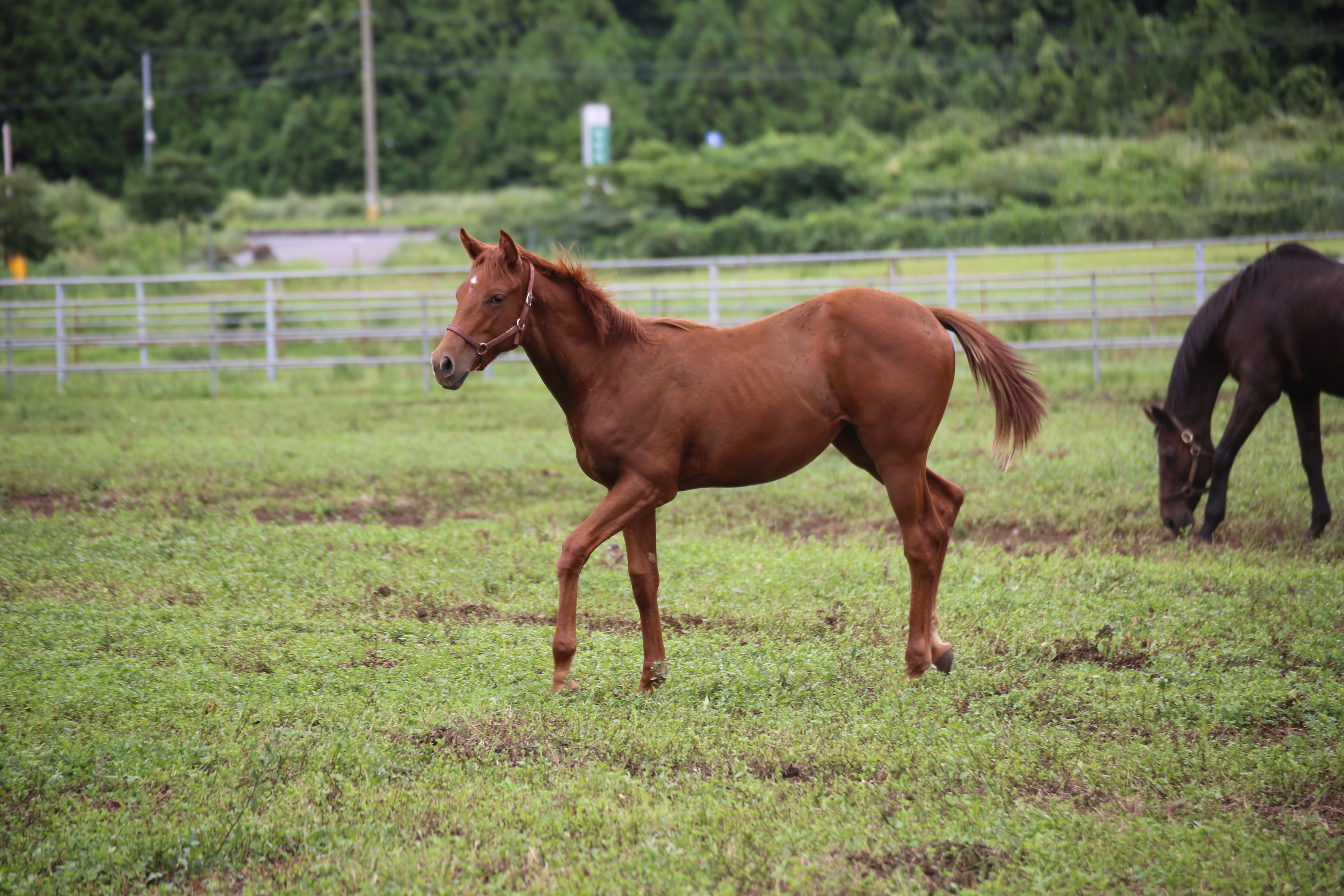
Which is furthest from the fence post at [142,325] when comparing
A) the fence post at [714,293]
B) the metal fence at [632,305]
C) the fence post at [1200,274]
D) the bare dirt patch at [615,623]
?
the fence post at [1200,274]

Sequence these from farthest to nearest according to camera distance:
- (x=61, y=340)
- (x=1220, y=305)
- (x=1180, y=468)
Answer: (x=61, y=340) → (x=1220, y=305) → (x=1180, y=468)

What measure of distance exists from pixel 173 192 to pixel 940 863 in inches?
1170

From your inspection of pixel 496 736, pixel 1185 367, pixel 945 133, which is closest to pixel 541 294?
pixel 496 736

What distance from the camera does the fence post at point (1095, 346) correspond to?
14.4 metres

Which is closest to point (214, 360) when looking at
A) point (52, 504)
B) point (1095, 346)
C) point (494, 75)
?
point (52, 504)

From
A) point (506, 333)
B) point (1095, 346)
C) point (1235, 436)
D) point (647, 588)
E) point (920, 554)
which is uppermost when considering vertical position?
point (506, 333)

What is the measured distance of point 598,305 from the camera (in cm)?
Result: 478

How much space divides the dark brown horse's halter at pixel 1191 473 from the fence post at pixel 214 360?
1322 centimetres

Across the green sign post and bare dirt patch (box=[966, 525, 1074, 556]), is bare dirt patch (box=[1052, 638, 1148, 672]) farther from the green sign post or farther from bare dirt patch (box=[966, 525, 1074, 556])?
the green sign post

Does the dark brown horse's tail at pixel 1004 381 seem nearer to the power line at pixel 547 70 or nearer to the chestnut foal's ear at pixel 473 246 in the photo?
the chestnut foal's ear at pixel 473 246

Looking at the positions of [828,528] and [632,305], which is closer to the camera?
[828,528]

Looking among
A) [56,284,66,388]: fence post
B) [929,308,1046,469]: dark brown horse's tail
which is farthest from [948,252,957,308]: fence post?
[56,284,66,388]: fence post

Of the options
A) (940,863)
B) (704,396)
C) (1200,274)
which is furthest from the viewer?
(1200,274)

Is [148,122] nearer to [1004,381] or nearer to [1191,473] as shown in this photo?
[1191,473]
